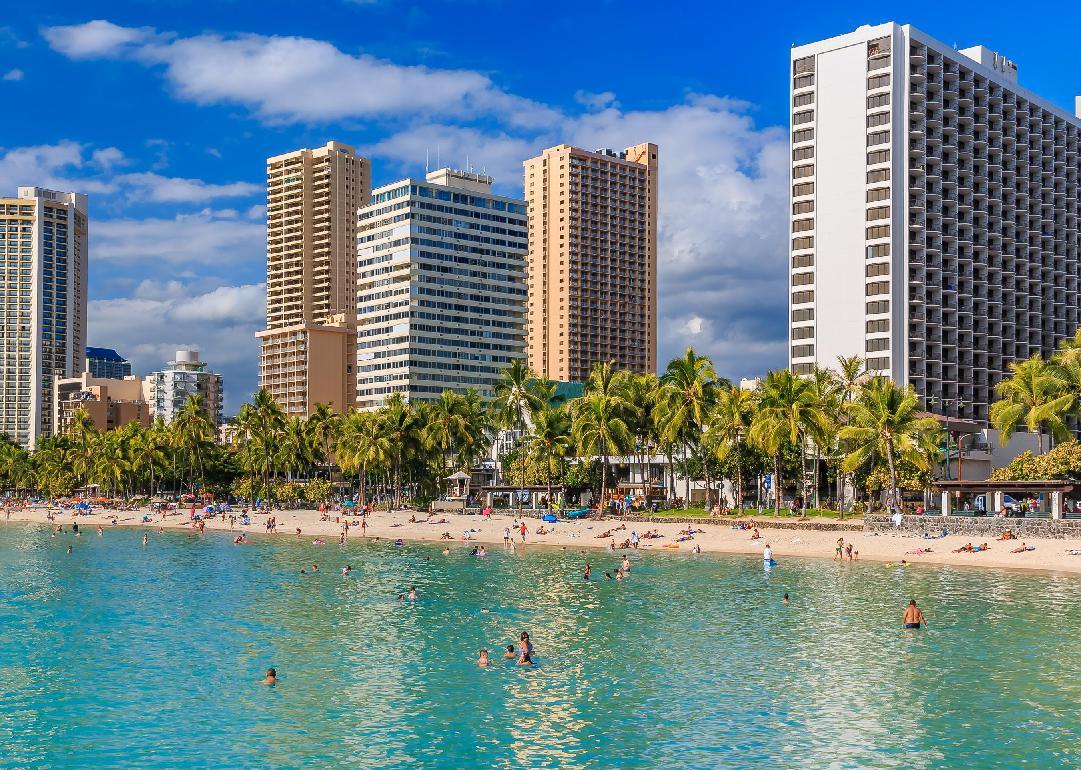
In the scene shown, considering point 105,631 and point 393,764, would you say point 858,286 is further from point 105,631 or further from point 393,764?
point 393,764

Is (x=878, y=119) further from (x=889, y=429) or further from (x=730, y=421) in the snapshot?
(x=889, y=429)

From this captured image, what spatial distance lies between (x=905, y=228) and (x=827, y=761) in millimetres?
116659

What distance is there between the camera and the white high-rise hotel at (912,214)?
443 ft

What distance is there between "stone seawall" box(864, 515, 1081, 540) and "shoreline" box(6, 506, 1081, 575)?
1.13 metres

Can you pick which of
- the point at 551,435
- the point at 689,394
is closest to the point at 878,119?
the point at 689,394

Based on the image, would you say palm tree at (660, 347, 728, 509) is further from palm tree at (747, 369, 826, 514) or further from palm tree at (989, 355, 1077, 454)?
palm tree at (989, 355, 1077, 454)

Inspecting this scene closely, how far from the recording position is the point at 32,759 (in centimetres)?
3017

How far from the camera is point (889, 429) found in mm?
88312

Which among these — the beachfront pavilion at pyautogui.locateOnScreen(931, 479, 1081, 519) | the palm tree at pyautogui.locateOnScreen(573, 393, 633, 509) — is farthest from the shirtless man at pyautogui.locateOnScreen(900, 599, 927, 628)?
the palm tree at pyautogui.locateOnScreen(573, 393, 633, 509)

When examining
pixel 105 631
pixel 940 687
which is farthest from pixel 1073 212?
pixel 105 631

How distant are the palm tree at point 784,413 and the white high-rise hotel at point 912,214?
42449mm

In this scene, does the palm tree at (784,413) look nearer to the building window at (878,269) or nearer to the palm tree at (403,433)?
the building window at (878,269)

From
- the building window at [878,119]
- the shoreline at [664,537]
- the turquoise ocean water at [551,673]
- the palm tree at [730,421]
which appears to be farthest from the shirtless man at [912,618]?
the building window at [878,119]

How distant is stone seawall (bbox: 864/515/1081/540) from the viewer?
75125 millimetres
